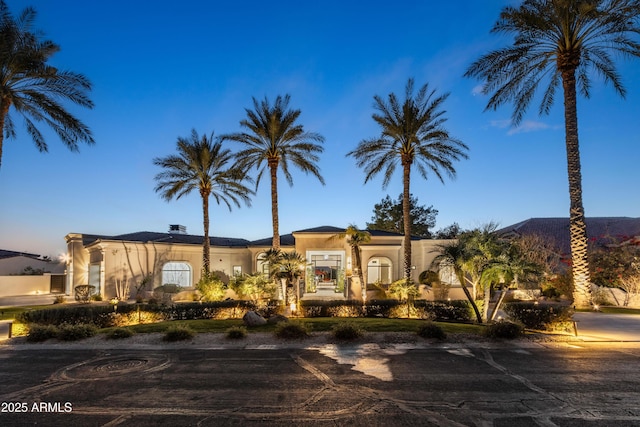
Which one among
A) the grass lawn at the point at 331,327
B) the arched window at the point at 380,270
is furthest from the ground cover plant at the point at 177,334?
the arched window at the point at 380,270

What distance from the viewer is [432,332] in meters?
11.9

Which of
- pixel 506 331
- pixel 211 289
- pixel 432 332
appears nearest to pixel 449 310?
pixel 506 331

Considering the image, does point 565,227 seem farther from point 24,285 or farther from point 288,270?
point 24,285

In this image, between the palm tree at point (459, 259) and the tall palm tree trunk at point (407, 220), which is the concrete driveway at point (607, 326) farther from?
the tall palm tree trunk at point (407, 220)

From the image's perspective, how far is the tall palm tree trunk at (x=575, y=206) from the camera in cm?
1775

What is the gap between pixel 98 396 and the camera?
6969 millimetres

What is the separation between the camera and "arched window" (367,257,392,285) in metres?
27.2

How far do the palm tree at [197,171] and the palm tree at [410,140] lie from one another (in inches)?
395

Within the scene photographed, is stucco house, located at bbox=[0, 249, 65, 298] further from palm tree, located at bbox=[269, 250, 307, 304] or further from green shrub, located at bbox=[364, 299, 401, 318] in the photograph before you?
green shrub, located at bbox=[364, 299, 401, 318]

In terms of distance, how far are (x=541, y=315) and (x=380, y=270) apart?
15776 mm

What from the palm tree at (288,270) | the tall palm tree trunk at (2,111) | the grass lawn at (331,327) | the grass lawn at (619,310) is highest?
the tall palm tree trunk at (2,111)

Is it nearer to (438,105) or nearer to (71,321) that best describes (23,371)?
(71,321)

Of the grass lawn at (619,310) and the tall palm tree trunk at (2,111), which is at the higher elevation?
the tall palm tree trunk at (2,111)

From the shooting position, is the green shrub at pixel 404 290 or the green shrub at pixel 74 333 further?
the green shrub at pixel 404 290
